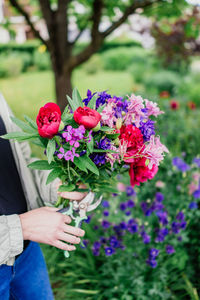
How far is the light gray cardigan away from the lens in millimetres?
999

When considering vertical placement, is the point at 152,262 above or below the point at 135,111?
below

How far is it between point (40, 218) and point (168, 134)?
308 cm

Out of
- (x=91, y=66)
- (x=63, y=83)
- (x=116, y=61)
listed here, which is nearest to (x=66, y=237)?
(x=63, y=83)

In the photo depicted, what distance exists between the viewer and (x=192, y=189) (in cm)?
A: 235

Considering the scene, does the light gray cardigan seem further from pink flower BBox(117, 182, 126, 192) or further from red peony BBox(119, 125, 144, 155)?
pink flower BBox(117, 182, 126, 192)

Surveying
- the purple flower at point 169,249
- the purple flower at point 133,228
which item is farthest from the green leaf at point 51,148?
the purple flower at point 169,249

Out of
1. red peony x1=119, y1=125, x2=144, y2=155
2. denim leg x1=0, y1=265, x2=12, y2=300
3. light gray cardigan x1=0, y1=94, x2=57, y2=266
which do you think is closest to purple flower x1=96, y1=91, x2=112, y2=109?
red peony x1=119, y1=125, x2=144, y2=155

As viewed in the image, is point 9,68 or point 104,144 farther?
point 9,68

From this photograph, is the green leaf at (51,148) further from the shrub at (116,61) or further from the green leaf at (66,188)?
the shrub at (116,61)

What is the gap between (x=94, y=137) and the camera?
102 cm

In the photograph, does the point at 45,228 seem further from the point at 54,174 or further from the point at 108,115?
the point at 108,115

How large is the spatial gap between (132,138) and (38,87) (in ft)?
32.2

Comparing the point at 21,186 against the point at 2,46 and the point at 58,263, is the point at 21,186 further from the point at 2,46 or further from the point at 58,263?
the point at 2,46

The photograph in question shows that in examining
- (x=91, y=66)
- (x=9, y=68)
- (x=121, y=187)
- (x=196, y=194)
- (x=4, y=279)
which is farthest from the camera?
(x=91, y=66)
